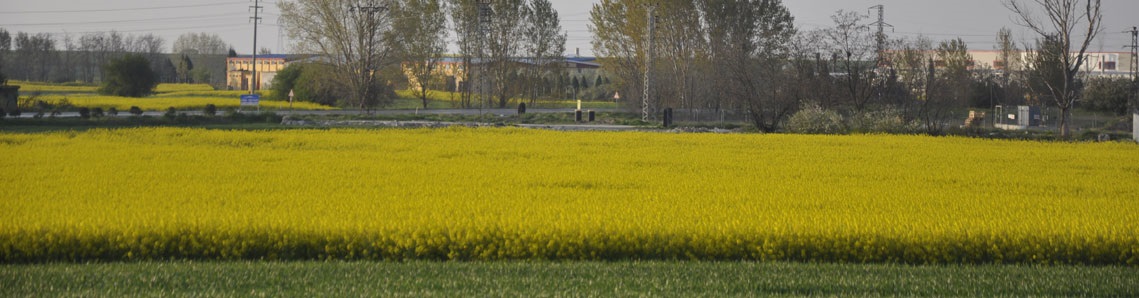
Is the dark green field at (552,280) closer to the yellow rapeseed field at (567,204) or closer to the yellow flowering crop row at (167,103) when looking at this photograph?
the yellow rapeseed field at (567,204)

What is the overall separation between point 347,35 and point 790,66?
26.4m

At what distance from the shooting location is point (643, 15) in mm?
58094

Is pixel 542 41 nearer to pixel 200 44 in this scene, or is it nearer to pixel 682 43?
pixel 682 43

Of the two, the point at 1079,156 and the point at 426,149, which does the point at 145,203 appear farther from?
the point at 1079,156

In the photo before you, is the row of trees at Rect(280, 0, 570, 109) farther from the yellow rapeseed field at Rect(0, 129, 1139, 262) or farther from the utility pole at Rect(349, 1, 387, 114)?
the yellow rapeseed field at Rect(0, 129, 1139, 262)

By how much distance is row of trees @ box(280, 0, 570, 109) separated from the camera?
198ft

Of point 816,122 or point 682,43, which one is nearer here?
point 816,122

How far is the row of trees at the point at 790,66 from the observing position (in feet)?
135

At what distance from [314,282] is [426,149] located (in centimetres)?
1557

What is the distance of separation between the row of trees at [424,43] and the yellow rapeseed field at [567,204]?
33731 mm

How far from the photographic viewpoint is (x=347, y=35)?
60406 millimetres

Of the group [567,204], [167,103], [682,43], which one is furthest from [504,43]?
[567,204]

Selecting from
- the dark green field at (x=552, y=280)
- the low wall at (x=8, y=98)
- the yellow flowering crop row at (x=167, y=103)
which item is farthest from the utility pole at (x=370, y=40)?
the dark green field at (x=552, y=280)

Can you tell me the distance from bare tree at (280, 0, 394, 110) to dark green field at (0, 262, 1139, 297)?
166 feet
